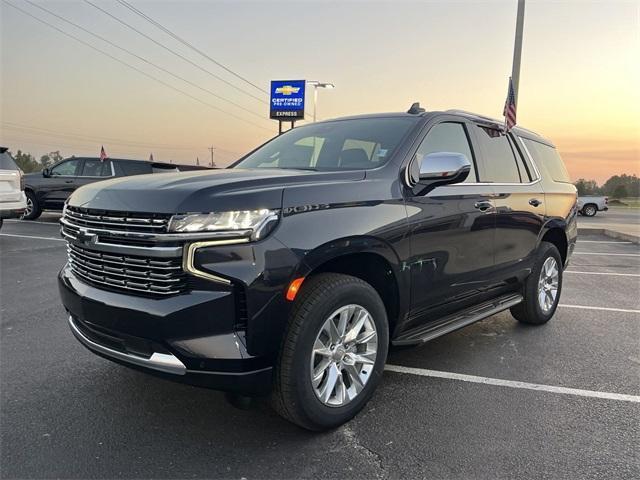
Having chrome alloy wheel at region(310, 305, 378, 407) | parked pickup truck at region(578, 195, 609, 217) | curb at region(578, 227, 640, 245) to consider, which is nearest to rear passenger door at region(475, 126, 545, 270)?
chrome alloy wheel at region(310, 305, 378, 407)

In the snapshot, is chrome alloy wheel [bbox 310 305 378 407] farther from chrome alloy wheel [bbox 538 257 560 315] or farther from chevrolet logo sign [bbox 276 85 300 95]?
chevrolet logo sign [bbox 276 85 300 95]

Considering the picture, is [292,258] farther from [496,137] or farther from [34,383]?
[496,137]

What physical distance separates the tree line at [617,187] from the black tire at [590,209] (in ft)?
114

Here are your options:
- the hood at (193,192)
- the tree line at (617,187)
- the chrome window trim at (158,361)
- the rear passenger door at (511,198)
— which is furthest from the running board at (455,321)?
the tree line at (617,187)

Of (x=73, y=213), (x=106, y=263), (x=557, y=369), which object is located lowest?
(x=557, y=369)

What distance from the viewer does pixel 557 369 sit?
3.77 m

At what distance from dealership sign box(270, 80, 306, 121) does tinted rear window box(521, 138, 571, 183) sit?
28.5 meters

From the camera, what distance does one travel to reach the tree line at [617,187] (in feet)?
213

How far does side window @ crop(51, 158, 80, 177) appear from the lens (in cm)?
1357

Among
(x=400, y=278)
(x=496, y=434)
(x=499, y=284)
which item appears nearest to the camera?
(x=496, y=434)

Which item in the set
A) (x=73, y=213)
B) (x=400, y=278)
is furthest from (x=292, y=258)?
(x=73, y=213)

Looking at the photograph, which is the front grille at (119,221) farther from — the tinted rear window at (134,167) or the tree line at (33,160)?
the tree line at (33,160)

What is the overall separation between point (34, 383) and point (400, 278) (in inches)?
102

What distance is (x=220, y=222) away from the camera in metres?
2.32
